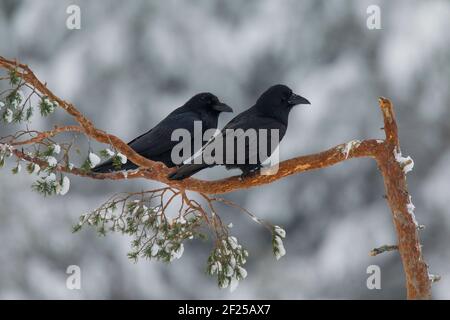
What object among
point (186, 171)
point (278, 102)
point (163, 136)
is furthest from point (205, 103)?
point (186, 171)

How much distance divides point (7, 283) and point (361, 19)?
7624 mm

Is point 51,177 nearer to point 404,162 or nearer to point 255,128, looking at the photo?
point 255,128

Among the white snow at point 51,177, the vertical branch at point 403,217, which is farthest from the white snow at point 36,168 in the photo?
the vertical branch at point 403,217

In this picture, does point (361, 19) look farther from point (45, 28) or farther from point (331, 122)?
point (45, 28)

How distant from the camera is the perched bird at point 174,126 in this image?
5.87 m

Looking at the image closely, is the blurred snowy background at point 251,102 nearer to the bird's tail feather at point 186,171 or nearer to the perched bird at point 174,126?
the perched bird at point 174,126

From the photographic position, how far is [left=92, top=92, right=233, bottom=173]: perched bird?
5867mm

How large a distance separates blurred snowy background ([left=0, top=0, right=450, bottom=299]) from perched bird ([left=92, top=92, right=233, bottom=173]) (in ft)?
17.2

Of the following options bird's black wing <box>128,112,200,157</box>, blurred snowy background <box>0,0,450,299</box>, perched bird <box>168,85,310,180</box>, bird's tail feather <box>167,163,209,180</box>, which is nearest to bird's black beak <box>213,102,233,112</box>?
bird's black wing <box>128,112,200,157</box>

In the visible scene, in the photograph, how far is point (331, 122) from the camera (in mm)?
12688

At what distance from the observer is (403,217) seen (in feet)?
16.2

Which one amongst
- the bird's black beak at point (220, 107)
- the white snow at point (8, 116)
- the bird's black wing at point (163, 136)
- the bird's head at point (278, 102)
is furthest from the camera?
the bird's black beak at point (220, 107)

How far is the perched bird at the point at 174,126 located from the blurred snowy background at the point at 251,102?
17.2 feet

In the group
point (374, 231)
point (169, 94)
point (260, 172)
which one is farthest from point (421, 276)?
point (169, 94)
